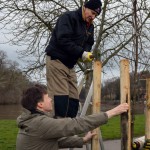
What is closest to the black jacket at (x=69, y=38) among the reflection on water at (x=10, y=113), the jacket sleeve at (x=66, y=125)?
the jacket sleeve at (x=66, y=125)

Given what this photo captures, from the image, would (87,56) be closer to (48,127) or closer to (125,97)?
(125,97)

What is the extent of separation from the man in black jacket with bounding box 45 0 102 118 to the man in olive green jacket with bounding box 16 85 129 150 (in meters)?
0.70

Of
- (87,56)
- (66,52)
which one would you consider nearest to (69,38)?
(66,52)

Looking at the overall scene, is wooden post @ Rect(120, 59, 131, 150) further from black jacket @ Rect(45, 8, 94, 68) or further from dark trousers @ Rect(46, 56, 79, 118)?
dark trousers @ Rect(46, 56, 79, 118)

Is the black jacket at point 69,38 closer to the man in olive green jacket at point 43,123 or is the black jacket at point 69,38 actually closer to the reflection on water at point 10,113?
the man in olive green jacket at point 43,123

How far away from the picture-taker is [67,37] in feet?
13.5

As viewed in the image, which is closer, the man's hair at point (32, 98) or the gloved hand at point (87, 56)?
the man's hair at point (32, 98)

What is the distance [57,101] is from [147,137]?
5.68 feet

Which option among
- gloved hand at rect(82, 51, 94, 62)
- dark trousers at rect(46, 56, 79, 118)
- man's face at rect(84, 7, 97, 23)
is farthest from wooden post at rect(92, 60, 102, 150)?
man's face at rect(84, 7, 97, 23)

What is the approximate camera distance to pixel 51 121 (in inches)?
133

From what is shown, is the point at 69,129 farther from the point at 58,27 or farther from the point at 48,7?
the point at 48,7

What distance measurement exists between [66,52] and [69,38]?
0.16 metres

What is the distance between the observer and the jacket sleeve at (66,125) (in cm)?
337

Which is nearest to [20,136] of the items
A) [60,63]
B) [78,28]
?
[60,63]
